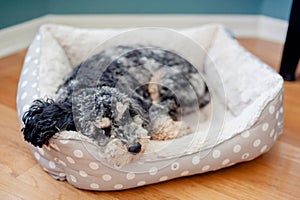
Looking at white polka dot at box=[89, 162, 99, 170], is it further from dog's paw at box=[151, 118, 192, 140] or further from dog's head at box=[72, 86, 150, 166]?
dog's paw at box=[151, 118, 192, 140]

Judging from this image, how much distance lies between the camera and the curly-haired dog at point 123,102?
1.16 m

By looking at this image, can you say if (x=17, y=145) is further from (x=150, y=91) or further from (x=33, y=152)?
(x=150, y=91)

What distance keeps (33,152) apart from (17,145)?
15 centimetres

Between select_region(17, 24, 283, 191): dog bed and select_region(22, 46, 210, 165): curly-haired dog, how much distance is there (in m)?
0.05

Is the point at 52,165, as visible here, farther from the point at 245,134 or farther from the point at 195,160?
the point at 245,134

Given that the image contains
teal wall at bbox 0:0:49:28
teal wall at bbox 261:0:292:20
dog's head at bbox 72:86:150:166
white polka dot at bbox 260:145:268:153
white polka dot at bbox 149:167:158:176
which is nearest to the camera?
dog's head at bbox 72:86:150:166

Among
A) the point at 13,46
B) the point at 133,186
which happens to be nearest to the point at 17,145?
the point at 133,186

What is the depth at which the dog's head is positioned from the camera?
3.74 ft

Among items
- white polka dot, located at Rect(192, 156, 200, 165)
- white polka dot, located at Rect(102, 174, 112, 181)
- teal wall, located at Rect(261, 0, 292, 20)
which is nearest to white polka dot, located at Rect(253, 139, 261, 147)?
white polka dot, located at Rect(192, 156, 200, 165)

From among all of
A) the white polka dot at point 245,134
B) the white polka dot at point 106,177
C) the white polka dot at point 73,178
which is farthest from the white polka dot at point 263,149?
the white polka dot at point 73,178

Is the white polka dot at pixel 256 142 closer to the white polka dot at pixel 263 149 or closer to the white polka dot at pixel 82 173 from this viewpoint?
the white polka dot at pixel 263 149

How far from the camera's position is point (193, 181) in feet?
4.43

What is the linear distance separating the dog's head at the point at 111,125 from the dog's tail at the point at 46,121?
0.11 feet

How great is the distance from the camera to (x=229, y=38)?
5.98 ft
